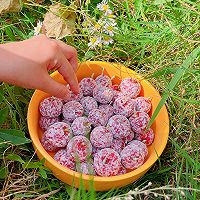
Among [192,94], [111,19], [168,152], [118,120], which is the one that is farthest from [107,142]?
[111,19]

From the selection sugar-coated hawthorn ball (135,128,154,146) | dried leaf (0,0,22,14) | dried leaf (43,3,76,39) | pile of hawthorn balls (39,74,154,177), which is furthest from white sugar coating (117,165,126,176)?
dried leaf (0,0,22,14)

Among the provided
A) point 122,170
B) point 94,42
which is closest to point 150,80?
point 94,42

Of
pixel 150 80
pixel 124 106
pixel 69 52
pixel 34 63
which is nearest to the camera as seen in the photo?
pixel 34 63

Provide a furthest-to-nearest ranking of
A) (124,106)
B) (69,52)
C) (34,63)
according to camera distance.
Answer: (124,106) → (69,52) → (34,63)

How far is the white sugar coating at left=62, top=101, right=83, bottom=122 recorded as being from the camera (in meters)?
1.38

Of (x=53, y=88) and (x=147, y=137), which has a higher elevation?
(x=53, y=88)

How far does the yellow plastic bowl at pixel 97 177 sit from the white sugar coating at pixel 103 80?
3cm

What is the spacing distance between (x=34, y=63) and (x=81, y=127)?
255 mm

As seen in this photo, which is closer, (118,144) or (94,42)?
(118,144)

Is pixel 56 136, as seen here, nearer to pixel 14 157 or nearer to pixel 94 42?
pixel 14 157

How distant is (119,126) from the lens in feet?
4.43

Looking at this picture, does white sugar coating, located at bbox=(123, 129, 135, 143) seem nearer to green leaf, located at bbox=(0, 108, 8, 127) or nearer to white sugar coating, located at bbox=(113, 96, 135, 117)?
white sugar coating, located at bbox=(113, 96, 135, 117)

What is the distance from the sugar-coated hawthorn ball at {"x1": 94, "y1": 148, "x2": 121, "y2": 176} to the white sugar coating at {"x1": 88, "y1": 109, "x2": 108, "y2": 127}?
91 mm

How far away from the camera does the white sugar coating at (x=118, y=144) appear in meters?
1.36
